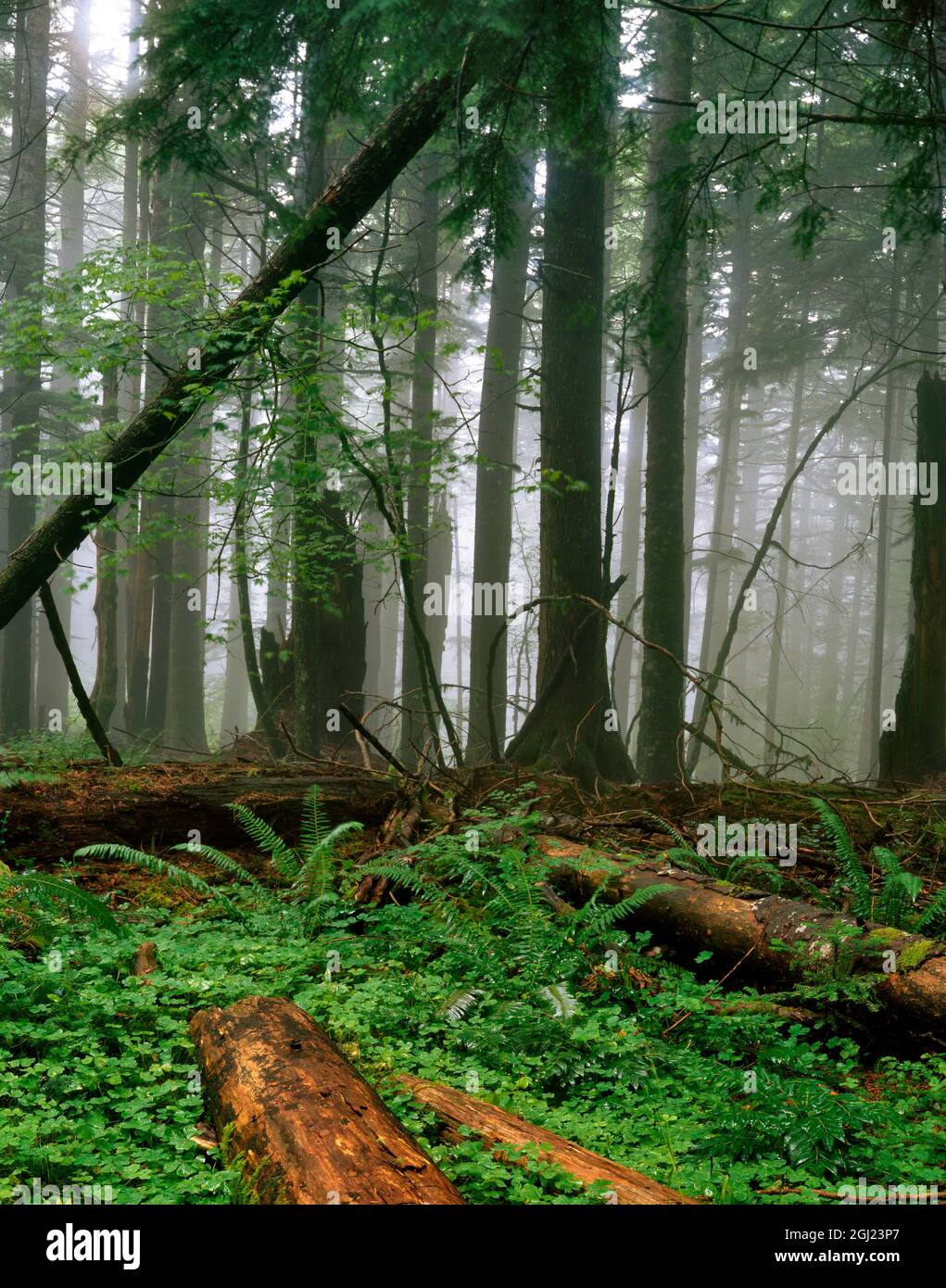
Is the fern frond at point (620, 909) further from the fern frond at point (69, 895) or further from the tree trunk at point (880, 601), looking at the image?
the tree trunk at point (880, 601)

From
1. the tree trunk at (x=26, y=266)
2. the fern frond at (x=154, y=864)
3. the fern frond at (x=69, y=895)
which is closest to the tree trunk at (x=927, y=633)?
the fern frond at (x=154, y=864)

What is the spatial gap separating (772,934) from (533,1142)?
220 centimetres

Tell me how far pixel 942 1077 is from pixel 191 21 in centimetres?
821

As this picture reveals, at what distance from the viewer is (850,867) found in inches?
202

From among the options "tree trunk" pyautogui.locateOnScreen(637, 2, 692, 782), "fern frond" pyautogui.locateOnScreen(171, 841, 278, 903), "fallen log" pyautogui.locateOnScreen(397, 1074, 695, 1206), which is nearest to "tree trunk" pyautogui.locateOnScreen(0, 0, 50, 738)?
"tree trunk" pyautogui.locateOnScreen(637, 2, 692, 782)

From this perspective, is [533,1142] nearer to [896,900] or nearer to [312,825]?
[896,900]

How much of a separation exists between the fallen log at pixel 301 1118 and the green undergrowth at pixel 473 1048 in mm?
117

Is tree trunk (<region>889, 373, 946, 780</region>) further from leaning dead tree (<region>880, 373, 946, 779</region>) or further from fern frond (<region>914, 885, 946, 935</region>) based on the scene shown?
fern frond (<region>914, 885, 946, 935</region>)

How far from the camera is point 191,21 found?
6594 millimetres

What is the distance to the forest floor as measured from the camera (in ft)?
9.43

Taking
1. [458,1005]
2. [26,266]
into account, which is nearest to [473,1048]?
[458,1005]

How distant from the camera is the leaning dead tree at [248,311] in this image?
23.7 ft
